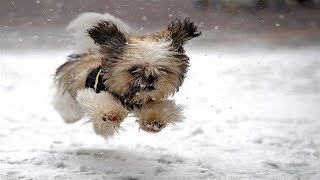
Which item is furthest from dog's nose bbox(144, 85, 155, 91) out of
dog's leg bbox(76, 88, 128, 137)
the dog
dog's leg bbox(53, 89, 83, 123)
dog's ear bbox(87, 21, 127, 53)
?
dog's leg bbox(53, 89, 83, 123)

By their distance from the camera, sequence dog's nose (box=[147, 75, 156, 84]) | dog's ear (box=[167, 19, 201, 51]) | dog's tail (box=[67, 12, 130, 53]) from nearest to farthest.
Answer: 1. dog's nose (box=[147, 75, 156, 84])
2. dog's ear (box=[167, 19, 201, 51])
3. dog's tail (box=[67, 12, 130, 53])

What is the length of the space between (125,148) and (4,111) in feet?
8.11

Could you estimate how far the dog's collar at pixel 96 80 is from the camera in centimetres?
545

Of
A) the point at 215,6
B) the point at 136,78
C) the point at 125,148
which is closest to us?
the point at 136,78

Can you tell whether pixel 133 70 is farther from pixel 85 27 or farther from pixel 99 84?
pixel 85 27

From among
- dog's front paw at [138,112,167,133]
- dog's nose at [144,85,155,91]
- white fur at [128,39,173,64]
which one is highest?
white fur at [128,39,173,64]

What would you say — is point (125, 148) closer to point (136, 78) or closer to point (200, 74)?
point (136, 78)

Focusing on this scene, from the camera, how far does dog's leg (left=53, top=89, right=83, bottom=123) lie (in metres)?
6.59

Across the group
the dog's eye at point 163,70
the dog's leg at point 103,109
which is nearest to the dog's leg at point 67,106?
the dog's leg at point 103,109

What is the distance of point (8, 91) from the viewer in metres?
9.99

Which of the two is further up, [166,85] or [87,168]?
[166,85]

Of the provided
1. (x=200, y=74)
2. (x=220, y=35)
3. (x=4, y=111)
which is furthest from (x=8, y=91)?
(x=220, y=35)

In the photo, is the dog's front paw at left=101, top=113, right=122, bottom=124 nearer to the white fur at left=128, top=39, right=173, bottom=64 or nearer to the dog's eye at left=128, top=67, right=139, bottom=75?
the dog's eye at left=128, top=67, right=139, bottom=75

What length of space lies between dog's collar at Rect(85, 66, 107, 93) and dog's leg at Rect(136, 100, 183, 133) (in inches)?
15.4
